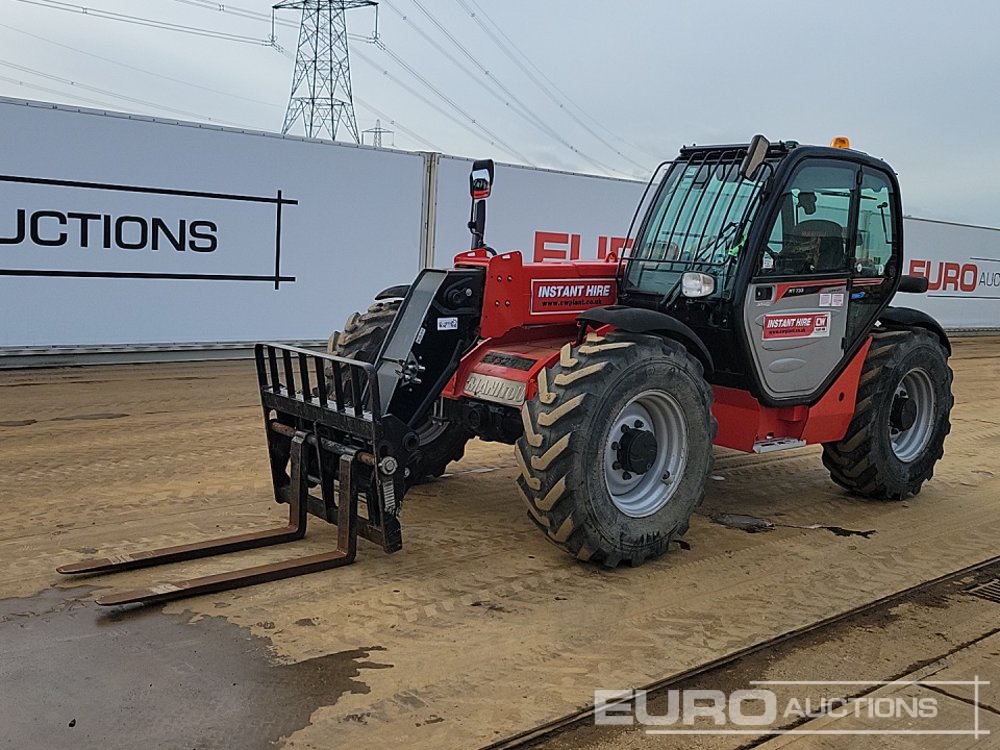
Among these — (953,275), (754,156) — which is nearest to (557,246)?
(754,156)

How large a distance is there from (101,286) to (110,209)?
876 mm

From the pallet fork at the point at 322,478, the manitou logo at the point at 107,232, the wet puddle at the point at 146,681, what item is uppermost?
the manitou logo at the point at 107,232

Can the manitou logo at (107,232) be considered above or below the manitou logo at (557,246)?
below

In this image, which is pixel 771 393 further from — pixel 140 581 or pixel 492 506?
pixel 140 581

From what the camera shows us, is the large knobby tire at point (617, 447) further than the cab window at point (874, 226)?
No

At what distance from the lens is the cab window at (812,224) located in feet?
19.6

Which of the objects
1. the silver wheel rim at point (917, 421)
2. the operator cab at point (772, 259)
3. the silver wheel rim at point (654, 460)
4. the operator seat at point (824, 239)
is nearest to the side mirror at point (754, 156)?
the operator cab at point (772, 259)

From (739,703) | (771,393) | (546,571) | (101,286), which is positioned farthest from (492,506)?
(101,286)

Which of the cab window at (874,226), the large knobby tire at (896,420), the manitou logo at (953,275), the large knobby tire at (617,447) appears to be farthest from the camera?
the manitou logo at (953,275)

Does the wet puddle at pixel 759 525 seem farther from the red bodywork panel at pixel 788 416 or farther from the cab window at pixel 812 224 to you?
the cab window at pixel 812 224

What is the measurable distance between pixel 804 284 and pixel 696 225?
2.48ft

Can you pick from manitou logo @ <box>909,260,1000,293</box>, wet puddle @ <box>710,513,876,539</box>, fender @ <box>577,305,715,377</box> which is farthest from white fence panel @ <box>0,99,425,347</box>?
manitou logo @ <box>909,260,1000,293</box>

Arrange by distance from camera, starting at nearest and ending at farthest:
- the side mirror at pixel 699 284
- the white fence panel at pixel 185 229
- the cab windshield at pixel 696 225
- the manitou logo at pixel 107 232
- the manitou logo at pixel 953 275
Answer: the side mirror at pixel 699 284 → the cab windshield at pixel 696 225 → the manitou logo at pixel 107 232 → the white fence panel at pixel 185 229 → the manitou logo at pixel 953 275

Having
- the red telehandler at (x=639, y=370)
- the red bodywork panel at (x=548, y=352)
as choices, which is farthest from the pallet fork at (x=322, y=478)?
the red bodywork panel at (x=548, y=352)
